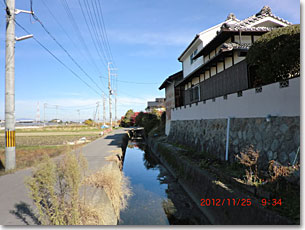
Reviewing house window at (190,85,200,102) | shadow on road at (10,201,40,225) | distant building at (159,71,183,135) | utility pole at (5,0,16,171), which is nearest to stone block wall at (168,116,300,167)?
house window at (190,85,200,102)

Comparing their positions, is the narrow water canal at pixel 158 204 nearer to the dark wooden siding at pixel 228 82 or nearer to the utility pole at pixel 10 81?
the dark wooden siding at pixel 228 82

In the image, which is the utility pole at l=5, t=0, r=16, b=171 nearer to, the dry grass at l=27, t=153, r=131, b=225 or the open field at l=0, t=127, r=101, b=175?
the open field at l=0, t=127, r=101, b=175

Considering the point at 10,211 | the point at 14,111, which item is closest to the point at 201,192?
the point at 10,211

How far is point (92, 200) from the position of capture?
4.96 metres

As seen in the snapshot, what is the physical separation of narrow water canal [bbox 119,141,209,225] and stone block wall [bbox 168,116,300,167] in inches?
97.9

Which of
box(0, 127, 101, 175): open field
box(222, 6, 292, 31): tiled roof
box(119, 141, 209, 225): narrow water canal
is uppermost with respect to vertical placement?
box(222, 6, 292, 31): tiled roof

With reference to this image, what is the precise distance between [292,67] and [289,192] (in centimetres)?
383

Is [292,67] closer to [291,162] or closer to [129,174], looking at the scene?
[291,162]

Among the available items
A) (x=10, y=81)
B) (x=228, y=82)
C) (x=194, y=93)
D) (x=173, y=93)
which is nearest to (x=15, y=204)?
(x=10, y=81)

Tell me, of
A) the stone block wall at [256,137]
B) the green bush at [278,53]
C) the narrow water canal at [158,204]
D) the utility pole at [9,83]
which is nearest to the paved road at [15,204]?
the utility pole at [9,83]

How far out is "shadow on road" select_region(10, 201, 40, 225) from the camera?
408 cm

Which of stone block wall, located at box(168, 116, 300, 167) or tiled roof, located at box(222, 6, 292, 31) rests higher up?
tiled roof, located at box(222, 6, 292, 31)

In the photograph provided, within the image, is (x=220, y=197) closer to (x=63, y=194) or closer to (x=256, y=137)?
(x=256, y=137)

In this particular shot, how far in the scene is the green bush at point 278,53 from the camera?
5.66 m
